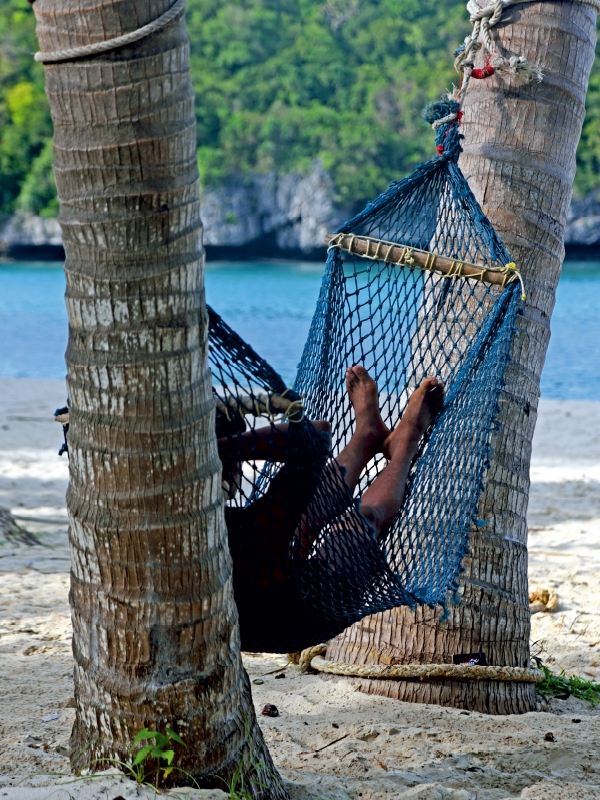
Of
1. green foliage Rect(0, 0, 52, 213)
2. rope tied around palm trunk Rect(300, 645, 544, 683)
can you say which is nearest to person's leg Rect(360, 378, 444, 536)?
rope tied around palm trunk Rect(300, 645, 544, 683)

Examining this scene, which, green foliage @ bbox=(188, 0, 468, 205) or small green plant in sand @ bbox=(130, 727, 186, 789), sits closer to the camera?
small green plant in sand @ bbox=(130, 727, 186, 789)

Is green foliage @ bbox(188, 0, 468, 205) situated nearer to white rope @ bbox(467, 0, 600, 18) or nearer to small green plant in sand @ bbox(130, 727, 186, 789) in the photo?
white rope @ bbox(467, 0, 600, 18)

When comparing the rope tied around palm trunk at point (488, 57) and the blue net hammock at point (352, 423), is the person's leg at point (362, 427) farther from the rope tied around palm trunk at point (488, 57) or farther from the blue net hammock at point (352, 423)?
the rope tied around palm trunk at point (488, 57)

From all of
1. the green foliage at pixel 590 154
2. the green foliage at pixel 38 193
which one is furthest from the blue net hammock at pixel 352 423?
the green foliage at pixel 38 193

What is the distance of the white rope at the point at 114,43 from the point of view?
3.46 ft

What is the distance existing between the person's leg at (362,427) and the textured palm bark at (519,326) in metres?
0.33

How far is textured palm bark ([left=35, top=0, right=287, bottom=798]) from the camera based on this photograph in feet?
3.57

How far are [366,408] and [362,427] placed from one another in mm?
67

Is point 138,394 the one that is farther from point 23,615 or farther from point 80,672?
point 23,615

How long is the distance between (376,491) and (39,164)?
3264 cm

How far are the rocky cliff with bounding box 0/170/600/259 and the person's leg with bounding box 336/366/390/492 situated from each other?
27782 mm

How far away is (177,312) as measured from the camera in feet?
3.79

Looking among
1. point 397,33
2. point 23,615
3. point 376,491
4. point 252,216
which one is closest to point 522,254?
point 376,491

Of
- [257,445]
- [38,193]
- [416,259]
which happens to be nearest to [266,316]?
[38,193]
